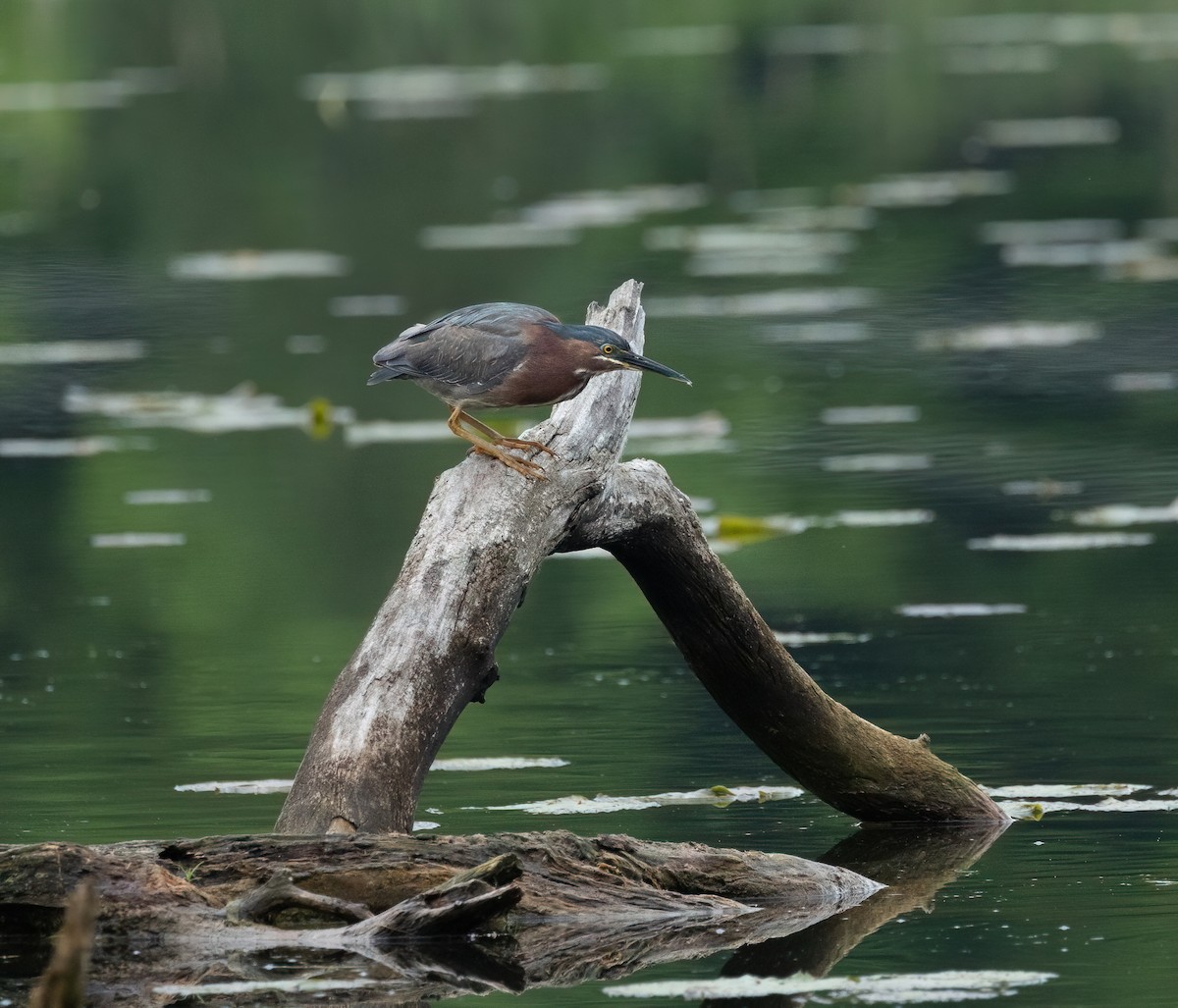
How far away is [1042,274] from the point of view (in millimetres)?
14000

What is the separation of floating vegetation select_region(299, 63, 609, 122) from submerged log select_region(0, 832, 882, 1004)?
54.1 feet

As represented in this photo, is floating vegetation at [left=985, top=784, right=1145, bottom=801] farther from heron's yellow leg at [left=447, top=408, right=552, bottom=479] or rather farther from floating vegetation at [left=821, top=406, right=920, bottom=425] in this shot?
floating vegetation at [left=821, top=406, right=920, bottom=425]

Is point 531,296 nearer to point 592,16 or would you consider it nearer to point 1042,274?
point 1042,274

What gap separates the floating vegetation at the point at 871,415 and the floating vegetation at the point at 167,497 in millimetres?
2564

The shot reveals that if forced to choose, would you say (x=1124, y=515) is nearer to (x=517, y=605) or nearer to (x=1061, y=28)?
(x=517, y=605)

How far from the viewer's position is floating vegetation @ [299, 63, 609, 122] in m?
21.4

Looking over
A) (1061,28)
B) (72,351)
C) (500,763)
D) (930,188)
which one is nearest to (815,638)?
(500,763)

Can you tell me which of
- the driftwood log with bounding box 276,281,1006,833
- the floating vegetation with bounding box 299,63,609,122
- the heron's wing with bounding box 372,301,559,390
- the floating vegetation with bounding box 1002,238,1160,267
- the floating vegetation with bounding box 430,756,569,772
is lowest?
the floating vegetation with bounding box 430,756,569,772

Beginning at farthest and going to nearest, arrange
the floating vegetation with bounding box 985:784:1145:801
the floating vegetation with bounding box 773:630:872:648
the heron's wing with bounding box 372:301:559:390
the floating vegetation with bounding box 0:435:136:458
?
the floating vegetation with bounding box 0:435:136:458 < the floating vegetation with bounding box 773:630:872:648 < the floating vegetation with bounding box 985:784:1145:801 < the heron's wing with bounding box 372:301:559:390

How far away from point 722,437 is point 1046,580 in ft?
Result: 8.27

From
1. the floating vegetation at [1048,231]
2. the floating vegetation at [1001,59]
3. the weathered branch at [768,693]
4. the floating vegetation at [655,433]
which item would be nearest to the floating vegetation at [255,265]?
the floating vegetation at [1048,231]

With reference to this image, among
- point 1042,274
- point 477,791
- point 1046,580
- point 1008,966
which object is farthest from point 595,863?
point 1042,274

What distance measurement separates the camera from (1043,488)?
937 cm

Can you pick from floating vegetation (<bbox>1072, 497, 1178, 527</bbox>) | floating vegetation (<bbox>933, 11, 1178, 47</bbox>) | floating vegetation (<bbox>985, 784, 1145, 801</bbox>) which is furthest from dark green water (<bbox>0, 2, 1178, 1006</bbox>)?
floating vegetation (<bbox>933, 11, 1178, 47</bbox>)
